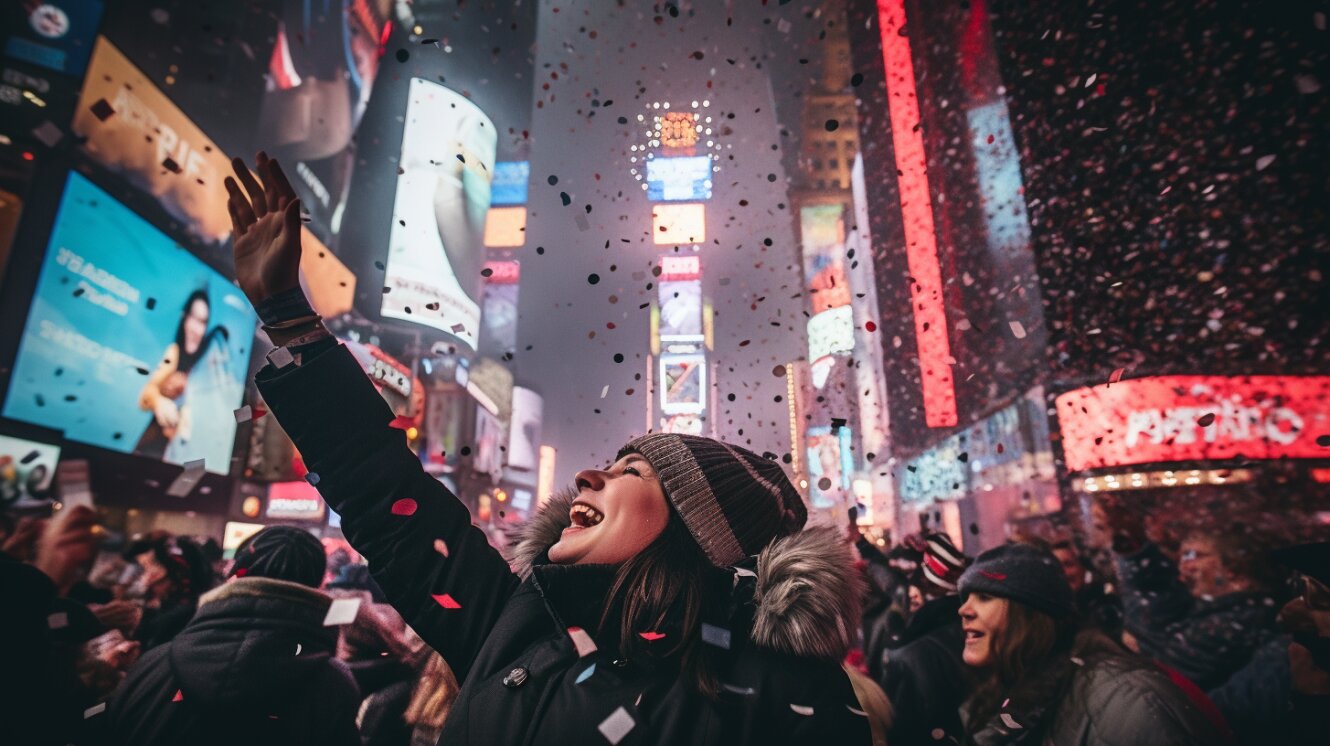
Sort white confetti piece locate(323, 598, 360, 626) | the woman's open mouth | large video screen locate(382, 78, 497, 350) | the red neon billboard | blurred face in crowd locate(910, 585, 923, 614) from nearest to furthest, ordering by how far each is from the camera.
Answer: the woman's open mouth → white confetti piece locate(323, 598, 360, 626) → blurred face in crowd locate(910, 585, 923, 614) → the red neon billboard → large video screen locate(382, 78, 497, 350)

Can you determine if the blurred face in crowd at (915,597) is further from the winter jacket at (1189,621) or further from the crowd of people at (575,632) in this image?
the winter jacket at (1189,621)

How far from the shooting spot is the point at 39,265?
980 cm

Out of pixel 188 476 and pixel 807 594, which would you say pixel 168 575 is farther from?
pixel 807 594

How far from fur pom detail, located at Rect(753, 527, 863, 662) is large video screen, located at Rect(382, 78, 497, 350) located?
1096 inches

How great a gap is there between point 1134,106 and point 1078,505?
11.0 m

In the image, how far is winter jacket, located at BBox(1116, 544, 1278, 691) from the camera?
411 centimetres

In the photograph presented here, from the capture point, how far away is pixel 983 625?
3.00 metres

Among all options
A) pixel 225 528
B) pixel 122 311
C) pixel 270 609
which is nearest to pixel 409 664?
pixel 270 609

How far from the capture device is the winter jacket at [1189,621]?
13.5ft

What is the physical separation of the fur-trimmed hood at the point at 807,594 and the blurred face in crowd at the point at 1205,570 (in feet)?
13.4

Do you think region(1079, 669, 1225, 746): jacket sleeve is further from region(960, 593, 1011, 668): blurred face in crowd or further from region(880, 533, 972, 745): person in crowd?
region(880, 533, 972, 745): person in crowd

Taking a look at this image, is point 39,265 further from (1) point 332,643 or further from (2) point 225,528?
(1) point 332,643

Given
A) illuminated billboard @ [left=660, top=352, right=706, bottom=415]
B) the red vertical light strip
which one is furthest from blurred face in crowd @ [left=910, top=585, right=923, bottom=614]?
illuminated billboard @ [left=660, top=352, right=706, bottom=415]

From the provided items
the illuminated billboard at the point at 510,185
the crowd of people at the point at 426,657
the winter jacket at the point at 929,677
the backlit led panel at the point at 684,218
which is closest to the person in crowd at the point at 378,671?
the crowd of people at the point at 426,657
